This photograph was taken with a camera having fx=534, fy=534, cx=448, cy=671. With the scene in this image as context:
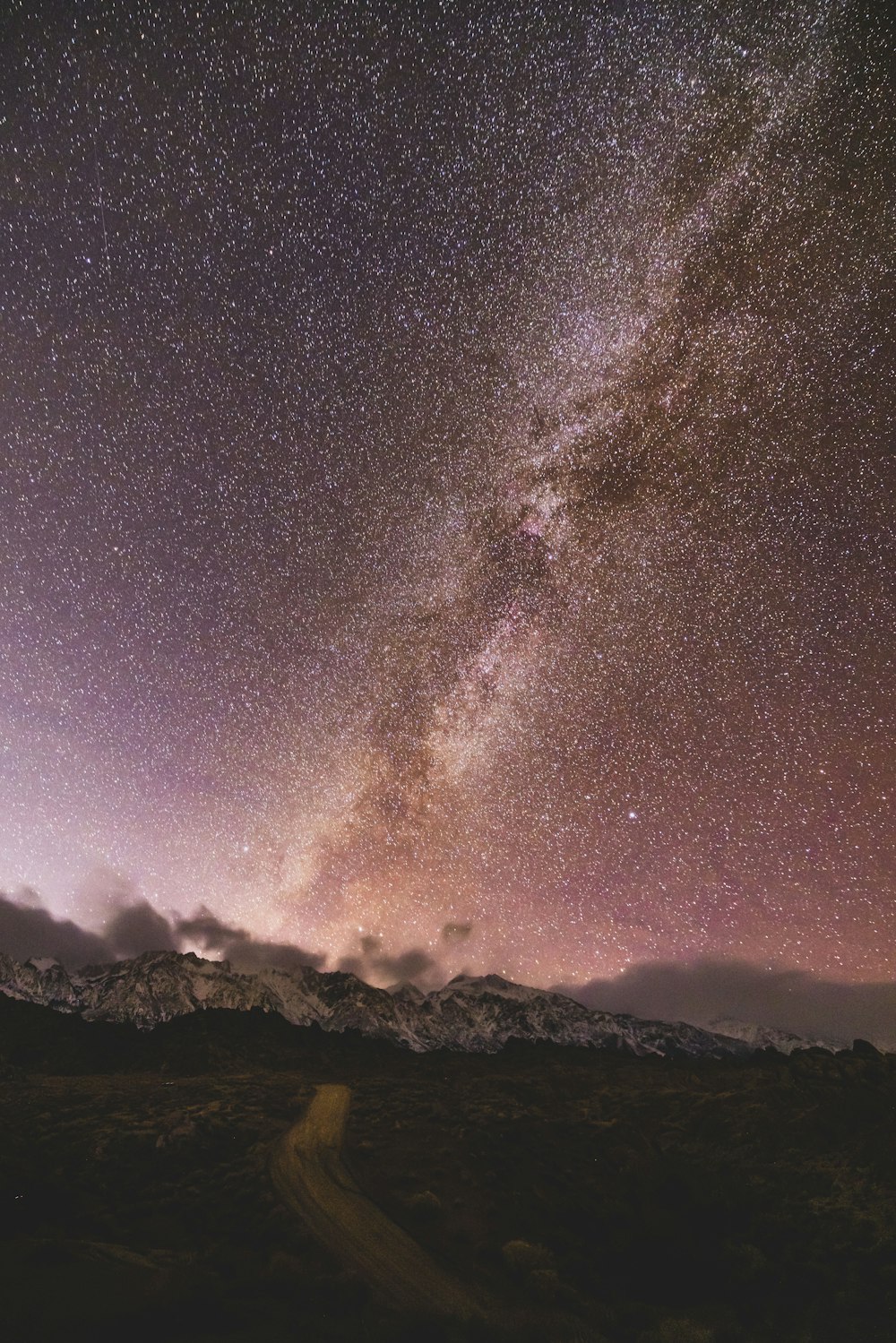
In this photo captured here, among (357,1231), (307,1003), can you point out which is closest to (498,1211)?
(357,1231)

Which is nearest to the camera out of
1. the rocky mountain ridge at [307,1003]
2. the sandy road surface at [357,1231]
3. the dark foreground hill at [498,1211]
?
the dark foreground hill at [498,1211]

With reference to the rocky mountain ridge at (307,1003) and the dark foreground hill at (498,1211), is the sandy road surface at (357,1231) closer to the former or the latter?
the dark foreground hill at (498,1211)

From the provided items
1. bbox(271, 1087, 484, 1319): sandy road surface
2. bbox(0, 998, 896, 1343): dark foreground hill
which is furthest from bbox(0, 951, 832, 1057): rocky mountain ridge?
bbox(271, 1087, 484, 1319): sandy road surface

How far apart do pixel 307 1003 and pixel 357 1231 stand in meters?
189

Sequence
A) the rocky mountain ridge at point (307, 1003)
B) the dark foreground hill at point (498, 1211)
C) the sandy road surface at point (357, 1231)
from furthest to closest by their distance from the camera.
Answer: the rocky mountain ridge at point (307, 1003) < the sandy road surface at point (357, 1231) < the dark foreground hill at point (498, 1211)

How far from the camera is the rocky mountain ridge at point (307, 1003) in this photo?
495 feet

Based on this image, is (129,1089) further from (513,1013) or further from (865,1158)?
(513,1013)

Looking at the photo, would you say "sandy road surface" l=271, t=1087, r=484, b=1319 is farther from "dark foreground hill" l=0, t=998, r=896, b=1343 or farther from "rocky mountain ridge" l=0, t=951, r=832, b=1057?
"rocky mountain ridge" l=0, t=951, r=832, b=1057

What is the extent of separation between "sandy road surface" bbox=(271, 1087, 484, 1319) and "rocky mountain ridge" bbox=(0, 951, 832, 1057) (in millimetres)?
147817

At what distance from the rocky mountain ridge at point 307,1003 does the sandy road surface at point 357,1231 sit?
147817mm

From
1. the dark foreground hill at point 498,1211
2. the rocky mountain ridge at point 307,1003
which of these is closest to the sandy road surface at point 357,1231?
the dark foreground hill at point 498,1211

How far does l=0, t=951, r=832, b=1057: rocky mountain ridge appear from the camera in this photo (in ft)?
495

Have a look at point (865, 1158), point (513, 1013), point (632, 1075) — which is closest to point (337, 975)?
point (513, 1013)

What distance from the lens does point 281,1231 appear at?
1123 centimetres
